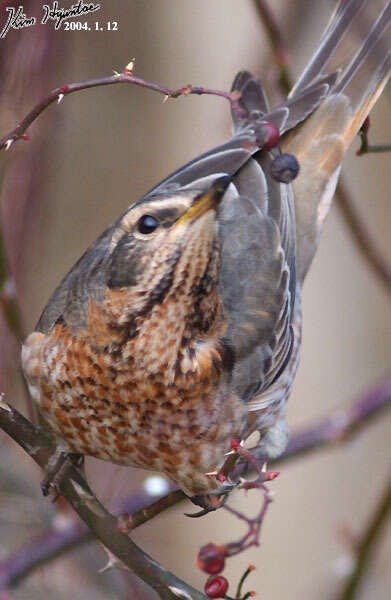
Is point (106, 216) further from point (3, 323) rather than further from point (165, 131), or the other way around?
point (3, 323)

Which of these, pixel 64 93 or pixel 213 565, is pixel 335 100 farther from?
pixel 213 565

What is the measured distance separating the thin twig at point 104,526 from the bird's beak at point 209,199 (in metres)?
0.67

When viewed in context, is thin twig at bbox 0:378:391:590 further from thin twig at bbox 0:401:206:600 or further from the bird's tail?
the bird's tail

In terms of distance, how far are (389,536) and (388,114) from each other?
3072 millimetres

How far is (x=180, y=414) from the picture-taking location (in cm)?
258

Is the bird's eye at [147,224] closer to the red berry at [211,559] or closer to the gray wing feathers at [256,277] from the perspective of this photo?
the gray wing feathers at [256,277]

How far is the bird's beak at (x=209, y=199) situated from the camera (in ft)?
6.69

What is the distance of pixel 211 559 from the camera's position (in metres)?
2.22

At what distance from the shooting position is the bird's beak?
2.04 meters

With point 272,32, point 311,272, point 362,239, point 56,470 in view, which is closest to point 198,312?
point 56,470

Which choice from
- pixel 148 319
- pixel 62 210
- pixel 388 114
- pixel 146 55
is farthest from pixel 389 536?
pixel 148 319

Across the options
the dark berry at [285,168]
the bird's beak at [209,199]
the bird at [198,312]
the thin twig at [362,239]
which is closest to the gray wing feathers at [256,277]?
the bird at [198,312]

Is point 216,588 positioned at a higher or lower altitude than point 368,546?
higher

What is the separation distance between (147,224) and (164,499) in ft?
2.57
